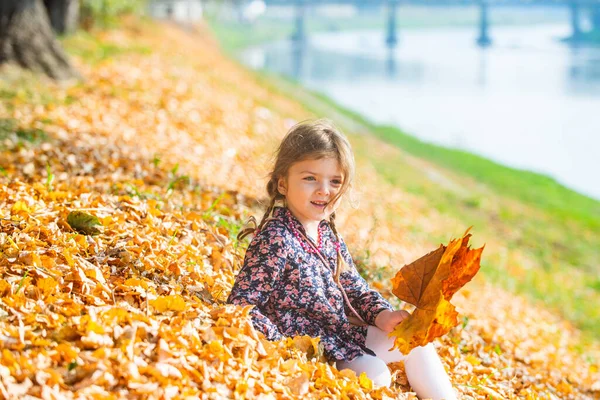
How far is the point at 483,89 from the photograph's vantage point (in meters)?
39.5

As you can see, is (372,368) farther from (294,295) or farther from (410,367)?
(294,295)

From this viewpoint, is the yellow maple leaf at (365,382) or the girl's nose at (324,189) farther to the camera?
the girl's nose at (324,189)

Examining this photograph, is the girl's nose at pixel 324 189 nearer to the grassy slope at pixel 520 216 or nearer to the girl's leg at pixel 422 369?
the girl's leg at pixel 422 369

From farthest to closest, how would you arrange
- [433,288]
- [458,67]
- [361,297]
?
[458,67] → [361,297] → [433,288]

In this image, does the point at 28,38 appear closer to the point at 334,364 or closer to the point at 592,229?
the point at 334,364

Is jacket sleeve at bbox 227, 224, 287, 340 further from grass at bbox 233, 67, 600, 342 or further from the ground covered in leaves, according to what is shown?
grass at bbox 233, 67, 600, 342

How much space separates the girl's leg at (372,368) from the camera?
334 centimetres

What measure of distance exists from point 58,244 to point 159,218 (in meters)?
0.95

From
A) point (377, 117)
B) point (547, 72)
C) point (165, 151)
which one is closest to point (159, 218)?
point (165, 151)

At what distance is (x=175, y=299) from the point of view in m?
3.24

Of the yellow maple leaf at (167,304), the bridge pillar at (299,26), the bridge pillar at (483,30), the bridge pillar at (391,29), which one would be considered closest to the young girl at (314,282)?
the yellow maple leaf at (167,304)

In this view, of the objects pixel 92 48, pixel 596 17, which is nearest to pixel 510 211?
pixel 92 48

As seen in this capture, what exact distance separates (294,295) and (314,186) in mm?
529

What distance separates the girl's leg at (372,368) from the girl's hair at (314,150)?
0.42 metres
